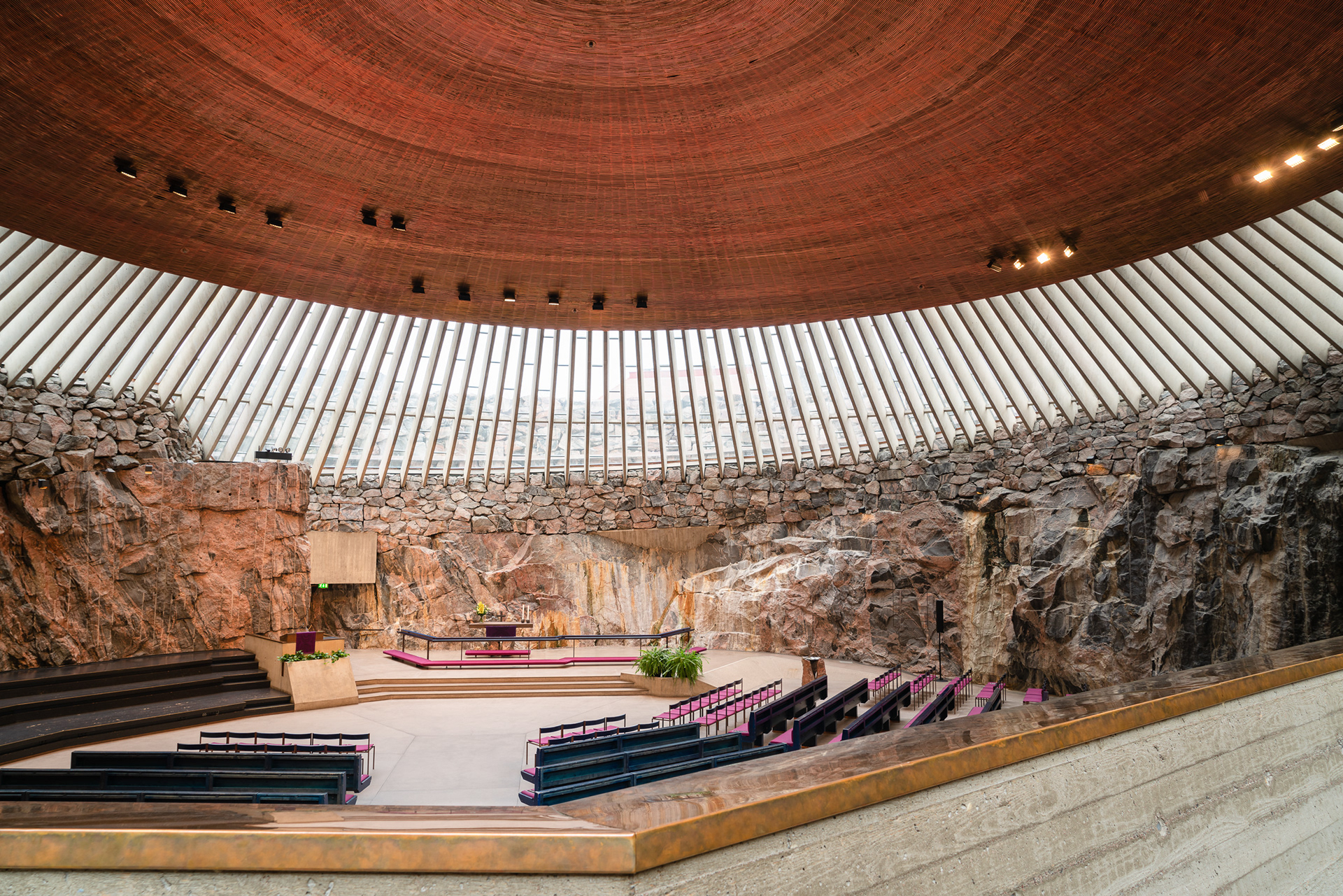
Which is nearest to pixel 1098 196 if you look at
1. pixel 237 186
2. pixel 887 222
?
pixel 887 222

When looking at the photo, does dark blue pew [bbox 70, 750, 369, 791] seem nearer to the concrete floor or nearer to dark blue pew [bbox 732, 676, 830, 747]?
the concrete floor

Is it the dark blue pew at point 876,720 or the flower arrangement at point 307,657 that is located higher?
the flower arrangement at point 307,657

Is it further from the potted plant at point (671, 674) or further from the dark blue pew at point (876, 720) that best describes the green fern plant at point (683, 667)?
the dark blue pew at point (876, 720)

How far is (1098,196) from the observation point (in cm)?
739

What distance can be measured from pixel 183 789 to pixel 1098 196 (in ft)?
34.7

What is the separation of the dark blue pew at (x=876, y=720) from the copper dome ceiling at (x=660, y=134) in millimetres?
5345

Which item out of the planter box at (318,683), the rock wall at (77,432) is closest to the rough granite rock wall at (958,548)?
the rock wall at (77,432)

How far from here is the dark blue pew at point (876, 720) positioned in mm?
8580

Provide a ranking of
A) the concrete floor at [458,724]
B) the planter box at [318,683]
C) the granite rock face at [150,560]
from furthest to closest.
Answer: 1. the granite rock face at [150,560]
2. the planter box at [318,683]
3. the concrete floor at [458,724]

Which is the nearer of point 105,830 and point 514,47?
point 105,830

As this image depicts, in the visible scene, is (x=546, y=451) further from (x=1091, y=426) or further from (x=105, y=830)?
(x=105, y=830)

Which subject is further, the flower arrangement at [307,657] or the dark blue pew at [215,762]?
the flower arrangement at [307,657]

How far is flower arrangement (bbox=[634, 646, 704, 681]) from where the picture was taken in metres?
14.7

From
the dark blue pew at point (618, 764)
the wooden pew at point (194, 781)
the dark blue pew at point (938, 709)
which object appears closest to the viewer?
the wooden pew at point (194, 781)
